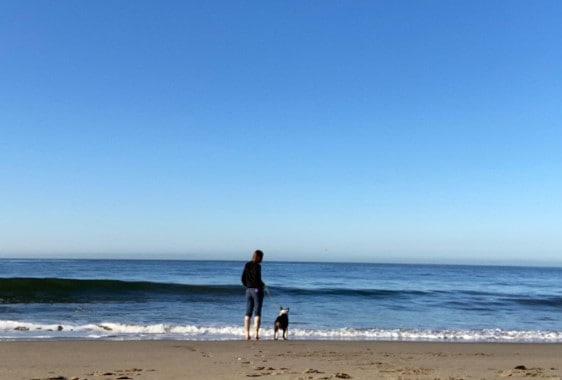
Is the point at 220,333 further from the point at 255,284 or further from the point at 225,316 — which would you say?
the point at 225,316

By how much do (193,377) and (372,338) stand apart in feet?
20.0

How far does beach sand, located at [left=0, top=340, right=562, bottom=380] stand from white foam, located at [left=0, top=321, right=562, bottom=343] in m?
1.60

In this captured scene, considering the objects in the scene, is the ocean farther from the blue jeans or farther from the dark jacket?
the dark jacket

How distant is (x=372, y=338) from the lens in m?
11.1

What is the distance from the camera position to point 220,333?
11.4 metres

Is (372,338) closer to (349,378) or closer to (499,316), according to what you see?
(349,378)

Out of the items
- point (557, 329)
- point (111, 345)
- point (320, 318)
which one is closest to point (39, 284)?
point (320, 318)

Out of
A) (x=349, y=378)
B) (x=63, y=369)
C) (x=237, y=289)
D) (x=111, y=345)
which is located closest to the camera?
(x=349, y=378)

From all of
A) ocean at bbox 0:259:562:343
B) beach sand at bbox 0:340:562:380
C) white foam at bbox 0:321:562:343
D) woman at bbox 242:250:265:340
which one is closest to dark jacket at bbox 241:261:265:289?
woman at bbox 242:250:265:340

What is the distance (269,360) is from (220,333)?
4531 millimetres

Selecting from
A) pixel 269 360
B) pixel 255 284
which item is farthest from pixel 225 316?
pixel 269 360

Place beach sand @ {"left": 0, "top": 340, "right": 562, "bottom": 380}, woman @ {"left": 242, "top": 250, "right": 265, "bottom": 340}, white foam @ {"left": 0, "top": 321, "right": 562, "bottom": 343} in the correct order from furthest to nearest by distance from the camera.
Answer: white foam @ {"left": 0, "top": 321, "right": 562, "bottom": 343} → woman @ {"left": 242, "top": 250, "right": 265, "bottom": 340} → beach sand @ {"left": 0, "top": 340, "right": 562, "bottom": 380}

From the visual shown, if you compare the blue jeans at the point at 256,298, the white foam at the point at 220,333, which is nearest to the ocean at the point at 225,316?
the white foam at the point at 220,333

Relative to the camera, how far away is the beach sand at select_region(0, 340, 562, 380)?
6039 mm
